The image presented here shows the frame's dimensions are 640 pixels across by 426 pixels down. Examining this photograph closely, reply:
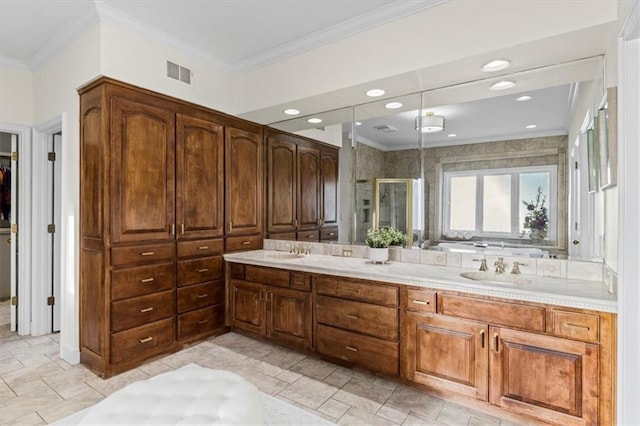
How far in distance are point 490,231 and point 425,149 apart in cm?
89

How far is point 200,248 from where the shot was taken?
11.3ft

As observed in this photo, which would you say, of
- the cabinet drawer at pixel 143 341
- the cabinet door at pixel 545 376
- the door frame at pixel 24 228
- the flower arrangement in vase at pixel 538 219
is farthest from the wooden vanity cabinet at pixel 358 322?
the door frame at pixel 24 228

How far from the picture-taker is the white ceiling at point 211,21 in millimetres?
2596

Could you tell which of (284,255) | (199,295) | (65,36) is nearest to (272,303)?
(284,255)

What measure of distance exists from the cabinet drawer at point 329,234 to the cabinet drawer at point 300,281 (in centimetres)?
72

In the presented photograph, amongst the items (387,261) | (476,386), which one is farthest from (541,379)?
(387,261)

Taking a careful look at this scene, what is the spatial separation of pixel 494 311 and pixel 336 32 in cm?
246

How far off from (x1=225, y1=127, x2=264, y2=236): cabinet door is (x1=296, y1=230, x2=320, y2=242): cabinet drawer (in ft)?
1.67

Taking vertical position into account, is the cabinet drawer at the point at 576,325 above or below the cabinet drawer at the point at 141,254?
below

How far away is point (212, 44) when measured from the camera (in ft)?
10.6

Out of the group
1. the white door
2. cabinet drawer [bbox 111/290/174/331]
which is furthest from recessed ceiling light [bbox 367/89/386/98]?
the white door

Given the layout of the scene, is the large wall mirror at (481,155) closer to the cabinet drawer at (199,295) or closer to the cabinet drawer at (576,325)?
the cabinet drawer at (576,325)

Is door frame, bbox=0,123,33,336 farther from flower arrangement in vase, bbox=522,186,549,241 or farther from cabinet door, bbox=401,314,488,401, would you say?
flower arrangement in vase, bbox=522,186,549,241

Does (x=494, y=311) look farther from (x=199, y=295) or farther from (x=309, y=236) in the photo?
(x=199, y=295)
